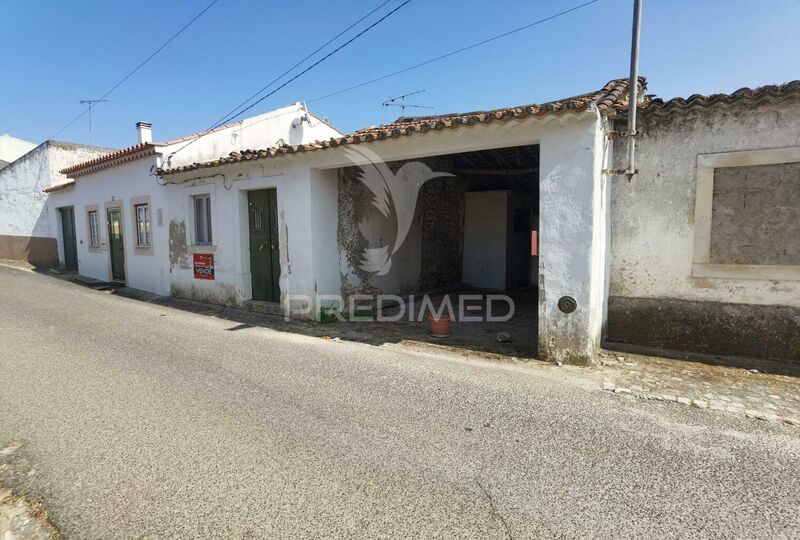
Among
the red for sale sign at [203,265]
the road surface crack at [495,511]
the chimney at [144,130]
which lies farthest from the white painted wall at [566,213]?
the chimney at [144,130]

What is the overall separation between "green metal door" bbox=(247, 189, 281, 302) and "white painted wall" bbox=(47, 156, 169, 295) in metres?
3.20

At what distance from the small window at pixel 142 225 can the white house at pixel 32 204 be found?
7.13 m

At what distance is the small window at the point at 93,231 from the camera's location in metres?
14.0

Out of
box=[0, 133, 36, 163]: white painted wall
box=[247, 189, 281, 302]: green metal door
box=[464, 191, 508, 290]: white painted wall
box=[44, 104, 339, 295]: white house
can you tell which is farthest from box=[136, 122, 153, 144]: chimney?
box=[0, 133, 36, 163]: white painted wall

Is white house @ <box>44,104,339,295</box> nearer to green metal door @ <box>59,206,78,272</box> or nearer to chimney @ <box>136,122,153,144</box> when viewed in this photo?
chimney @ <box>136,122,153,144</box>

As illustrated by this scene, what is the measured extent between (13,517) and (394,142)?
5.81 m

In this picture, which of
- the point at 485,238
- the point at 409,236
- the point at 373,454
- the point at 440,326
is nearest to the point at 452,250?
the point at 485,238

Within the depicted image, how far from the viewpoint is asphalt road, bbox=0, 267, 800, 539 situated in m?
2.49

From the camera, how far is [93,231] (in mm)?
14219

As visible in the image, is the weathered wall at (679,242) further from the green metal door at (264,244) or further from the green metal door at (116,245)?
the green metal door at (116,245)

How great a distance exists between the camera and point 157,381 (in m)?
4.77

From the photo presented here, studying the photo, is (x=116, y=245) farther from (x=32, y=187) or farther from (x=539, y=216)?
(x=539, y=216)

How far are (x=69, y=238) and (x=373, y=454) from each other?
58.0 ft

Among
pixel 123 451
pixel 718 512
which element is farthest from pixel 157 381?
pixel 718 512
